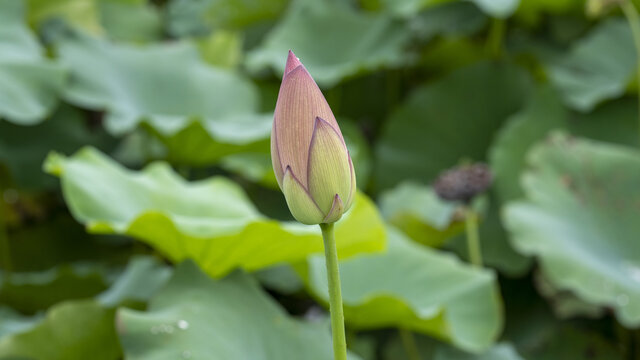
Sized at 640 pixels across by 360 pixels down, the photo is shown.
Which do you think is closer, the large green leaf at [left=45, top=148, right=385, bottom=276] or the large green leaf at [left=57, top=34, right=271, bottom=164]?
the large green leaf at [left=45, top=148, right=385, bottom=276]

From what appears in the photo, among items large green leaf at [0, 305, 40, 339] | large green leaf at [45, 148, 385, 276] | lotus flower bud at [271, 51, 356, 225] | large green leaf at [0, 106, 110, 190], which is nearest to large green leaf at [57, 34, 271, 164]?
large green leaf at [0, 106, 110, 190]

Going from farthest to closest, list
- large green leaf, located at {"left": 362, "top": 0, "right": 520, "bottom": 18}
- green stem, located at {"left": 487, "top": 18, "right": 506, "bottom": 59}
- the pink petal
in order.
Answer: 1. green stem, located at {"left": 487, "top": 18, "right": 506, "bottom": 59}
2. large green leaf, located at {"left": 362, "top": 0, "right": 520, "bottom": 18}
3. the pink petal

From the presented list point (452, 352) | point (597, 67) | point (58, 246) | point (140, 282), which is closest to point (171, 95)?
point (58, 246)

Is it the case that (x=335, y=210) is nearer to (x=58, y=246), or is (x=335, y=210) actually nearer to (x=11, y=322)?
(x=11, y=322)

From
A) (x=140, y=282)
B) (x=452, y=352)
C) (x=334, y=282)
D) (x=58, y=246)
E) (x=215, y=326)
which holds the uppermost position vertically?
(x=334, y=282)

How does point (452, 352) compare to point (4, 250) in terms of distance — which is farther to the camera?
point (4, 250)

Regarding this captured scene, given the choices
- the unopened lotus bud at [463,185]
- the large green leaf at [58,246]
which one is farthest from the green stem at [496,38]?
the large green leaf at [58,246]

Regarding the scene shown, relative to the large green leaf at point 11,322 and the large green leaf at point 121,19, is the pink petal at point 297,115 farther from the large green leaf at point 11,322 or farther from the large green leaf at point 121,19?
the large green leaf at point 121,19

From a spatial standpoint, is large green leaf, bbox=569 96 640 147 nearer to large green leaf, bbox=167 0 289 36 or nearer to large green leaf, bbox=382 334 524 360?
large green leaf, bbox=382 334 524 360
